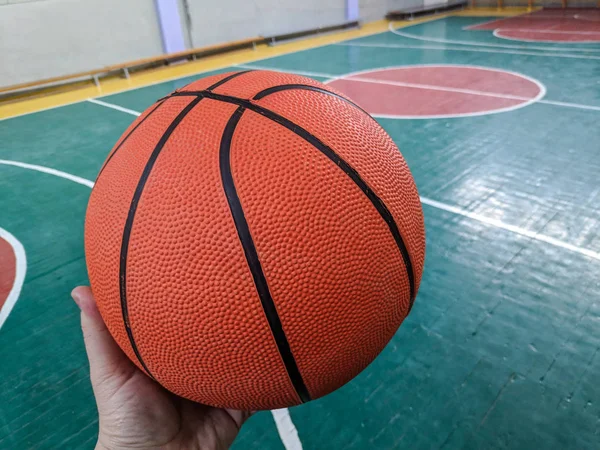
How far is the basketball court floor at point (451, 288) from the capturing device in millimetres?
1943

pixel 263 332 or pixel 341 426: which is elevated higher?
pixel 263 332

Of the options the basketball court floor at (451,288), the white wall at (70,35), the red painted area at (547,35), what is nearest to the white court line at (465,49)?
the red painted area at (547,35)

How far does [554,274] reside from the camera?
269 cm

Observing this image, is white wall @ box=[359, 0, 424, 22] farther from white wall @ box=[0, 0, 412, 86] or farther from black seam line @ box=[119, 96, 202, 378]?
black seam line @ box=[119, 96, 202, 378]

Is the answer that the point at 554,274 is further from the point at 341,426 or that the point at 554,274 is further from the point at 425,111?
the point at 425,111

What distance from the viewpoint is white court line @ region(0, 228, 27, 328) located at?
2711 mm

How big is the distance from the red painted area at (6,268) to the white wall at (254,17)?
7.35 m

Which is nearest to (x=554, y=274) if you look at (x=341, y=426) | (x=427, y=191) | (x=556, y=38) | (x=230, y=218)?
(x=427, y=191)

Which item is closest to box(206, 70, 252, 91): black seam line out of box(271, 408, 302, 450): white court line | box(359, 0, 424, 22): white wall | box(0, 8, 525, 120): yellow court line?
box(271, 408, 302, 450): white court line

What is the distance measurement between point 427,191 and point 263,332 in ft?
9.39

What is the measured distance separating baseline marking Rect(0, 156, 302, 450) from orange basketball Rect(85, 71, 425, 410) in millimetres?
677

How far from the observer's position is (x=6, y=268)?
10.1 feet

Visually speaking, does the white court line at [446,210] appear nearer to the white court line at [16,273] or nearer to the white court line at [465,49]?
the white court line at [16,273]

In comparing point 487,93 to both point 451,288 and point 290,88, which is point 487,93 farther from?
point 290,88
